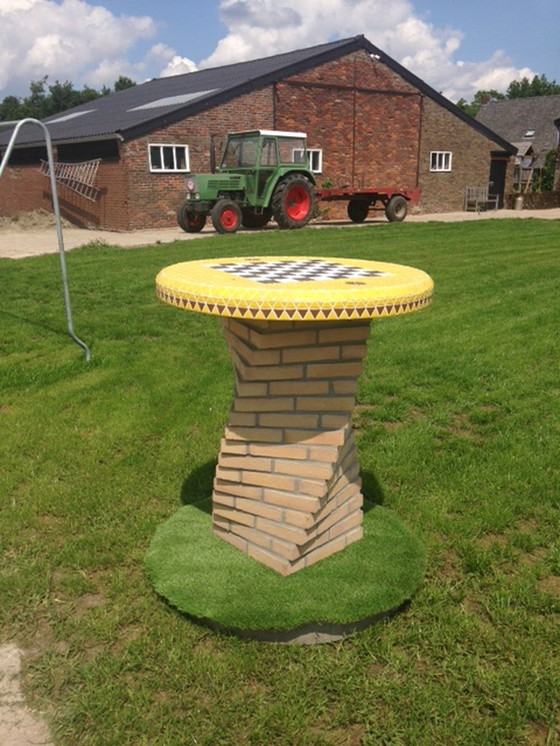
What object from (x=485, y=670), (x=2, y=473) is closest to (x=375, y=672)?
(x=485, y=670)

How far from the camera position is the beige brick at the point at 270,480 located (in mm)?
2584

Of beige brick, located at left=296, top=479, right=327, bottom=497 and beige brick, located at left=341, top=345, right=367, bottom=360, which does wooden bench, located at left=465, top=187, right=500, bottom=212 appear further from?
beige brick, located at left=296, top=479, right=327, bottom=497

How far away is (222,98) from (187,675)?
697 inches

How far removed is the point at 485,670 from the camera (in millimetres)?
2193

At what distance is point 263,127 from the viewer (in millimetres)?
18781

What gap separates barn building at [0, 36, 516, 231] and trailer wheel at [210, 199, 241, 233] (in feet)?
10.5

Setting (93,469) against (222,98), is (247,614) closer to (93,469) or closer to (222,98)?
(93,469)

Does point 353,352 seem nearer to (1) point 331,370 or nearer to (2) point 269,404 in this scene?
(1) point 331,370

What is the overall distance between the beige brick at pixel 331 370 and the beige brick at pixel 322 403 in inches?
3.5

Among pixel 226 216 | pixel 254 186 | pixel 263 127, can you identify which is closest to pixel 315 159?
pixel 263 127

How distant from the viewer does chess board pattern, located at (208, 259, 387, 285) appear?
248 cm

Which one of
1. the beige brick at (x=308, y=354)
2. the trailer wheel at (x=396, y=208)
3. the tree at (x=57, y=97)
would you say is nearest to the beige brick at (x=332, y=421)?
the beige brick at (x=308, y=354)

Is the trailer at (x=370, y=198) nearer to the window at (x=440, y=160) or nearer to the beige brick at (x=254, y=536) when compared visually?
the window at (x=440, y=160)

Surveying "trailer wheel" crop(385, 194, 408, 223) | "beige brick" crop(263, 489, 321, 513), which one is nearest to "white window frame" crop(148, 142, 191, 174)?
"trailer wheel" crop(385, 194, 408, 223)
